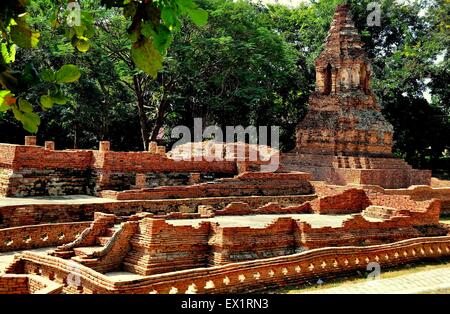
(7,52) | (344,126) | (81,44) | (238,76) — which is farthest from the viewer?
(238,76)

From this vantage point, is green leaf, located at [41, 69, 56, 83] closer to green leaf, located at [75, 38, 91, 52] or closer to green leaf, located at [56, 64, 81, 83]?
green leaf, located at [56, 64, 81, 83]

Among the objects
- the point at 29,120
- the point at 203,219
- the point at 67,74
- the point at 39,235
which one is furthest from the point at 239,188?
the point at 67,74

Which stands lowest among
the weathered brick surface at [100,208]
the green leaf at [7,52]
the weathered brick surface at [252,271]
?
the weathered brick surface at [252,271]

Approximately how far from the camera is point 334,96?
27469mm

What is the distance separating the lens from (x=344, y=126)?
86.8 feet

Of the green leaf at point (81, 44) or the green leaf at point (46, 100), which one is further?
the green leaf at point (81, 44)

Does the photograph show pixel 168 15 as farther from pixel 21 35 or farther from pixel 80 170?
pixel 80 170

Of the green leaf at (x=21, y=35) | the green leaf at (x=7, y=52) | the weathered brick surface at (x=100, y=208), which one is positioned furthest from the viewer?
the weathered brick surface at (x=100, y=208)

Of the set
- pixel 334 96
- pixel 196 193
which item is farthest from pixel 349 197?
pixel 334 96

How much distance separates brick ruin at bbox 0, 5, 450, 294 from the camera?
35.0ft

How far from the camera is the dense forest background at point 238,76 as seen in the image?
85.8 feet

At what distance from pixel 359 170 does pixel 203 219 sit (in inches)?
416

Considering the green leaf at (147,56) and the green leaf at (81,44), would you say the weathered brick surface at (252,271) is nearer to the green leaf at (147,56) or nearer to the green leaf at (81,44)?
the green leaf at (81,44)

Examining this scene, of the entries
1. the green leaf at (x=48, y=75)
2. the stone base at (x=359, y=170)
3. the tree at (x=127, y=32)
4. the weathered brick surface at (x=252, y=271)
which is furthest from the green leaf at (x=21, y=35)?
the stone base at (x=359, y=170)
